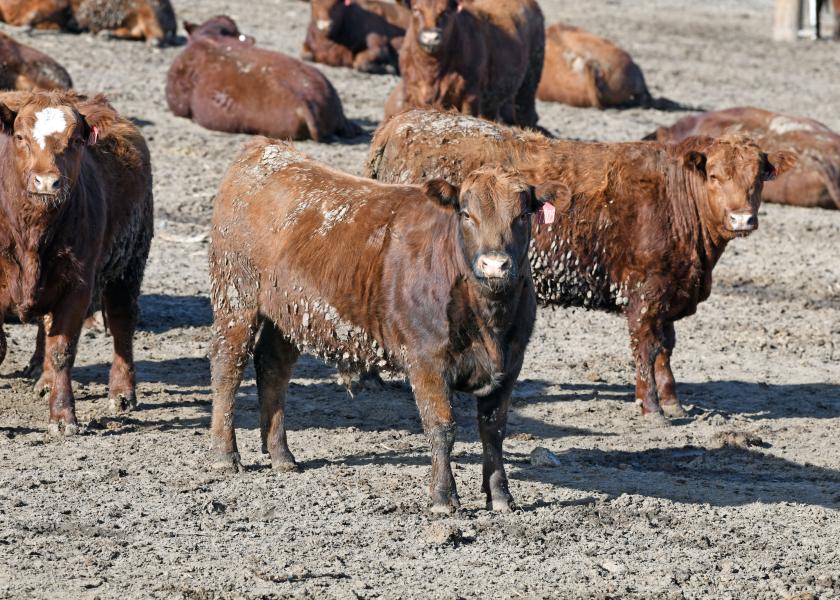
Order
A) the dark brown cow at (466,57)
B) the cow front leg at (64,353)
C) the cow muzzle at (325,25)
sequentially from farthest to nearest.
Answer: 1. the cow muzzle at (325,25)
2. the dark brown cow at (466,57)
3. the cow front leg at (64,353)

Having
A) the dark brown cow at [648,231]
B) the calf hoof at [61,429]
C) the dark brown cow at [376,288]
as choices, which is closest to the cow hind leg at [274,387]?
the dark brown cow at [376,288]

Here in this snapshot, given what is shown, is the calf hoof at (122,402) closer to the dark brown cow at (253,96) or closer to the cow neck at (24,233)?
the cow neck at (24,233)

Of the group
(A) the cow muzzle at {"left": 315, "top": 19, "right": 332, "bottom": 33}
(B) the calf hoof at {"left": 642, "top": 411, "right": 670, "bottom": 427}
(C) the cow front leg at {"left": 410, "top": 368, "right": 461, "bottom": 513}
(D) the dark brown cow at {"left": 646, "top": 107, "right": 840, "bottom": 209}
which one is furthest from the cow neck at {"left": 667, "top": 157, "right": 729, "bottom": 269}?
(A) the cow muzzle at {"left": 315, "top": 19, "right": 332, "bottom": 33}

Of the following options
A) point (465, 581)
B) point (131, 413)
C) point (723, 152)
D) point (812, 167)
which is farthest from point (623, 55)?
point (465, 581)

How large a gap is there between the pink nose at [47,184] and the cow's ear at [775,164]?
15.3 ft

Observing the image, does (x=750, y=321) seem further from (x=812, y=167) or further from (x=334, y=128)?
(x=334, y=128)

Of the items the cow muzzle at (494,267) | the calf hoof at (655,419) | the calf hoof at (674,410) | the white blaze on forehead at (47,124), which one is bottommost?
the calf hoof at (674,410)

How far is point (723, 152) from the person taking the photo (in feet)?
31.7

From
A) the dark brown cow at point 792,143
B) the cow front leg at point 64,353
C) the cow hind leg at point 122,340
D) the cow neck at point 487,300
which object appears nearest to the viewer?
the cow neck at point 487,300

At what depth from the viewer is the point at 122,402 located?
30.1 feet

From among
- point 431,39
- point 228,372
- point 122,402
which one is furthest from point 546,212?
point 431,39

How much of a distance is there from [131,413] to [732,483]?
3.80 metres

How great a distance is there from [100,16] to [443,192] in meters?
14.6

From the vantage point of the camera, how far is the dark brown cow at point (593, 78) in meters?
19.7
